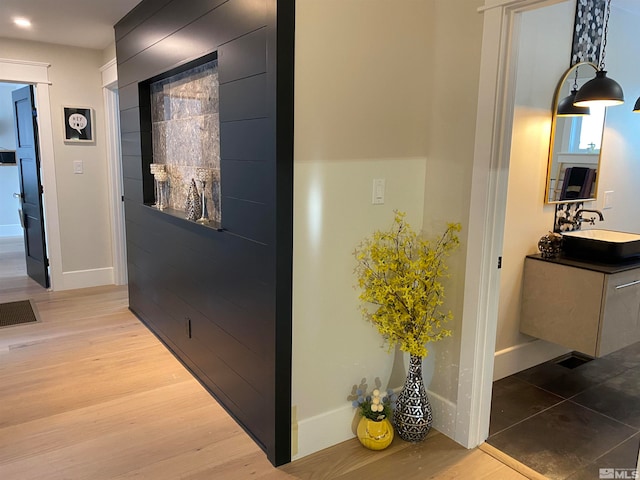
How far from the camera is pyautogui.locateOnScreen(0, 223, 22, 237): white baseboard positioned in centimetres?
785

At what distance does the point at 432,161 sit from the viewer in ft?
7.80

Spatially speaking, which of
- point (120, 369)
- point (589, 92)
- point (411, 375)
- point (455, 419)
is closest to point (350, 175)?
point (411, 375)

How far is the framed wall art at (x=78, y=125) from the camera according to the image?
4.70m

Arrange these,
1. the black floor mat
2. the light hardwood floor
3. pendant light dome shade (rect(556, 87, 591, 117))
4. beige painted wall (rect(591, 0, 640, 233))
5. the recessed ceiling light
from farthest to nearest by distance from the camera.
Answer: the black floor mat < the recessed ceiling light < beige painted wall (rect(591, 0, 640, 233)) < pendant light dome shade (rect(556, 87, 591, 117)) < the light hardwood floor

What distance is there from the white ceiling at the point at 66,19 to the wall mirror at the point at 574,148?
2.85 metres

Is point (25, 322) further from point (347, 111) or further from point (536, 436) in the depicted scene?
point (536, 436)

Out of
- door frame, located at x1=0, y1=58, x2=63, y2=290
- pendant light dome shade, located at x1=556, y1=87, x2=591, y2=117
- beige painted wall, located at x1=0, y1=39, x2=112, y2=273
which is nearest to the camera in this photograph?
pendant light dome shade, located at x1=556, y1=87, x2=591, y2=117

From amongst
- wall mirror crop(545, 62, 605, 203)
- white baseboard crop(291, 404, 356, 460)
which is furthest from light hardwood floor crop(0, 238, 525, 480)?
wall mirror crop(545, 62, 605, 203)

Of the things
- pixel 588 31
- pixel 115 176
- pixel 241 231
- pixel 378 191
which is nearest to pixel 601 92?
pixel 588 31

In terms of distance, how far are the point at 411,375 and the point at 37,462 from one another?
69.0 inches

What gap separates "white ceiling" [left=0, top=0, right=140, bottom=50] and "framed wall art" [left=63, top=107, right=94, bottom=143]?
61 cm

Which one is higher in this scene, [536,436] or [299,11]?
[299,11]

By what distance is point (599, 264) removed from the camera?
2.80 metres

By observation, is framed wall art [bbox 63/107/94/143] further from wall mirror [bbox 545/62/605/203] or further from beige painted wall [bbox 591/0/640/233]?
beige painted wall [bbox 591/0/640/233]
